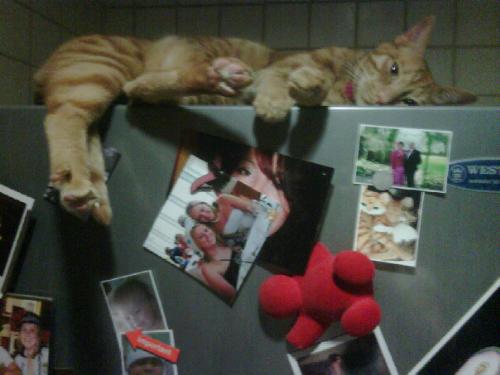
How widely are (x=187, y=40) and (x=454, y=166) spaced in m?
0.67

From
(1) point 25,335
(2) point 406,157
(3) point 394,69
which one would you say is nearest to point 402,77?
(3) point 394,69

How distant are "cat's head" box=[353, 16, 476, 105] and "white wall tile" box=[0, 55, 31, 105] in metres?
0.72

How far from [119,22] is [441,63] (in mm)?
885

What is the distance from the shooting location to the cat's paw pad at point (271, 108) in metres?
0.67

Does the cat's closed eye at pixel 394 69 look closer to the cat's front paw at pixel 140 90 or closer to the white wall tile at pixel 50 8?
the cat's front paw at pixel 140 90

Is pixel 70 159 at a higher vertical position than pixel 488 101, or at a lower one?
lower

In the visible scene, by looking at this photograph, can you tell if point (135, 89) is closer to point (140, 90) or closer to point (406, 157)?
point (140, 90)

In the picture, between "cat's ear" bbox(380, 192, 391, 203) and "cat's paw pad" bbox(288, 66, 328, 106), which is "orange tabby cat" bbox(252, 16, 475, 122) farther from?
"cat's ear" bbox(380, 192, 391, 203)

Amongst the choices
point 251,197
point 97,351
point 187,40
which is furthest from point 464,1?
point 97,351

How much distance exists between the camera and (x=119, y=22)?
58.2 inches

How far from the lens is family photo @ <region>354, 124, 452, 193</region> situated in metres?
0.62

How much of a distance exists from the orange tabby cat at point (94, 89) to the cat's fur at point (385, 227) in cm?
24

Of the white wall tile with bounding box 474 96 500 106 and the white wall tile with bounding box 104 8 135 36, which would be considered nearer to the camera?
the white wall tile with bounding box 474 96 500 106

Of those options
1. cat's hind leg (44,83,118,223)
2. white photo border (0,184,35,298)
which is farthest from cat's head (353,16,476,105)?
white photo border (0,184,35,298)
